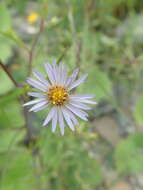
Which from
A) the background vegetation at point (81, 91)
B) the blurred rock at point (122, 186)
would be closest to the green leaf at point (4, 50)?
the background vegetation at point (81, 91)

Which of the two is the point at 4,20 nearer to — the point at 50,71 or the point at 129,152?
the point at 50,71

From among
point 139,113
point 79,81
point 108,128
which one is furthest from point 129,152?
point 79,81

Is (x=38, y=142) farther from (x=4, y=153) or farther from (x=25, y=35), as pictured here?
(x=25, y=35)

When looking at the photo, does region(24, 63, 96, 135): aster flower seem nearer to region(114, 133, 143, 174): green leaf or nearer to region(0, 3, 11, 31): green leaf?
region(0, 3, 11, 31): green leaf

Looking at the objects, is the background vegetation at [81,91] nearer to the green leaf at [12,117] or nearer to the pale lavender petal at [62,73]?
the green leaf at [12,117]

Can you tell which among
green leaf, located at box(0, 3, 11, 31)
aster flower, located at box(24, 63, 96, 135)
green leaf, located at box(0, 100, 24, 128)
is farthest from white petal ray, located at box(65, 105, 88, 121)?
green leaf, located at box(0, 3, 11, 31)

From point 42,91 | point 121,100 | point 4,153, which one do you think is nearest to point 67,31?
point 121,100

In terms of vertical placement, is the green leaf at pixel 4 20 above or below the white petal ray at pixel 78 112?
above
